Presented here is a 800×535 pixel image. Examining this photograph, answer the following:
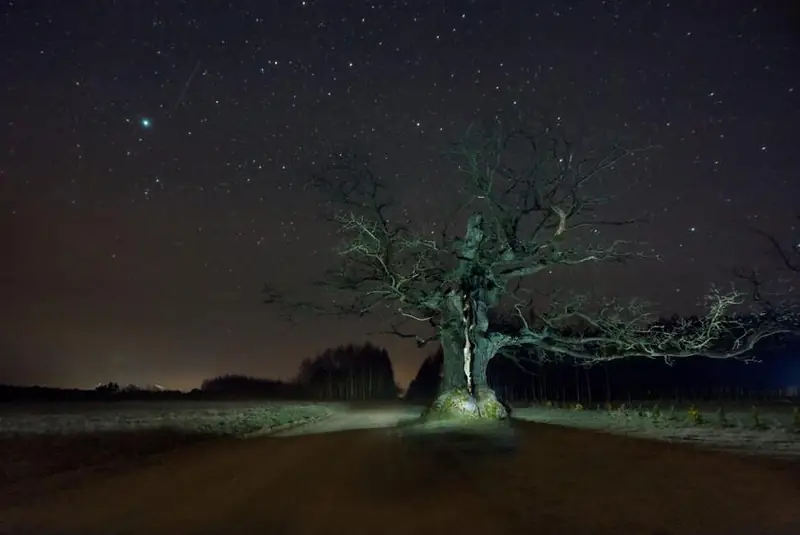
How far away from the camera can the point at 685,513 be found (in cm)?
755

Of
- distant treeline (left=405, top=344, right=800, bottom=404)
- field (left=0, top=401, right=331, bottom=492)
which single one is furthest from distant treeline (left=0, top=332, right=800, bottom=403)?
field (left=0, top=401, right=331, bottom=492)

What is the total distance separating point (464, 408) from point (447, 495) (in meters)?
Answer: 10.1

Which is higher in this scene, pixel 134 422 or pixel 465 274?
pixel 465 274

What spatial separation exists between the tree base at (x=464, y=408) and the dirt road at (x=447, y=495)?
18.9ft

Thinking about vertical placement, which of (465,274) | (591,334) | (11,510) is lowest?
(11,510)

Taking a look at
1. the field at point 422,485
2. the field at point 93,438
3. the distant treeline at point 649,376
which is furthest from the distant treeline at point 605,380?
the field at point 422,485

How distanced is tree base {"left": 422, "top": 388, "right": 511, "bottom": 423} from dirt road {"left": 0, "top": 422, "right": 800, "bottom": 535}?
5.77 meters

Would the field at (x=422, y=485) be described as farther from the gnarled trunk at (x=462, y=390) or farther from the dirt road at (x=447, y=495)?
the gnarled trunk at (x=462, y=390)

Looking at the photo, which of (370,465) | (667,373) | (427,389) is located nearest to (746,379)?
(667,373)

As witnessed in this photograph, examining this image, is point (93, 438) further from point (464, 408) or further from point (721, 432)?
point (721, 432)

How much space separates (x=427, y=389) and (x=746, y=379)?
119ft

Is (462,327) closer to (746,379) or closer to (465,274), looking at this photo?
(465,274)

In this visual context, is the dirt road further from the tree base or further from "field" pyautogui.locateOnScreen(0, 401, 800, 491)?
the tree base

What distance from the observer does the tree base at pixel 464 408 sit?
18.5 meters
